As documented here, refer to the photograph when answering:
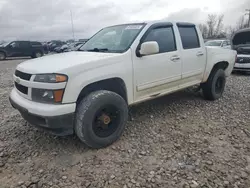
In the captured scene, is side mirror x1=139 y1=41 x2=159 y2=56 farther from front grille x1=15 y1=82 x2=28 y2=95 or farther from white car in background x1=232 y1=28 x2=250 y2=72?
white car in background x1=232 y1=28 x2=250 y2=72

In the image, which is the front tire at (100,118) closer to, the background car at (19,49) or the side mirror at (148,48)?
the side mirror at (148,48)

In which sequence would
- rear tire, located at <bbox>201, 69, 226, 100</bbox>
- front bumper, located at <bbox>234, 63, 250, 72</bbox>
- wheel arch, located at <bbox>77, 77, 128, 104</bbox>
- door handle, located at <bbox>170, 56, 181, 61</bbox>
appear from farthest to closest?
front bumper, located at <bbox>234, 63, 250, 72</bbox> < rear tire, located at <bbox>201, 69, 226, 100</bbox> < door handle, located at <bbox>170, 56, 181, 61</bbox> < wheel arch, located at <bbox>77, 77, 128, 104</bbox>

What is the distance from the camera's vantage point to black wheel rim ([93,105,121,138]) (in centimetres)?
319

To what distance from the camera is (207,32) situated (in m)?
64.8

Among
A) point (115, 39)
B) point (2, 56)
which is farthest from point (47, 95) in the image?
point (2, 56)

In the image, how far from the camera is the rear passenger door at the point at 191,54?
4.38 m

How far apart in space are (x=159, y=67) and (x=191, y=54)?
103 centimetres

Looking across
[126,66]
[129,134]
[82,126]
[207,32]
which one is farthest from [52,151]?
[207,32]

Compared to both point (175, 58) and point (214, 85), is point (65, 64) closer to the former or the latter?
point (175, 58)

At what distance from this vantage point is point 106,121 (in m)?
3.25

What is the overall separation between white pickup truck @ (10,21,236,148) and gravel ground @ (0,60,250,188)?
366 mm

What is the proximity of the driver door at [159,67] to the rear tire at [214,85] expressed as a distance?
1.24 meters

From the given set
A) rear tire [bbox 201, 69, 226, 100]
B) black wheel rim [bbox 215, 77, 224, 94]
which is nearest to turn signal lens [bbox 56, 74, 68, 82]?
rear tire [bbox 201, 69, 226, 100]

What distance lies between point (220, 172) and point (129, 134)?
147 cm
